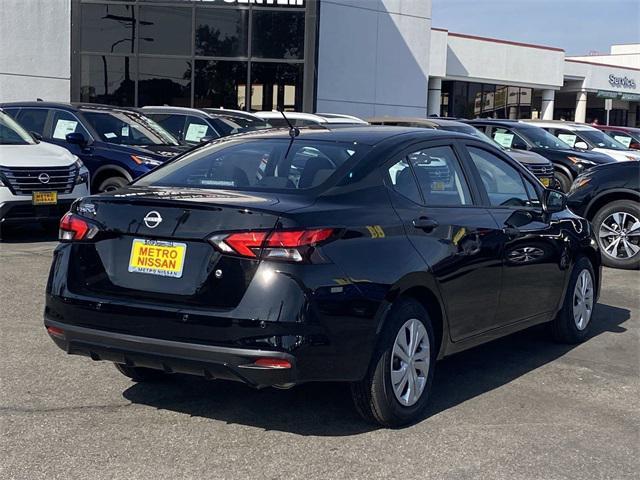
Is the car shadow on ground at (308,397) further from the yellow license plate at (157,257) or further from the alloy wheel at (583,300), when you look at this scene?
the yellow license plate at (157,257)

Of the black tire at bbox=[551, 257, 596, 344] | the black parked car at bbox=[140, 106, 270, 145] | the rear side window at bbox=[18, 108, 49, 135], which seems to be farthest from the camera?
the black parked car at bbox=[140, 106, 270, 145]

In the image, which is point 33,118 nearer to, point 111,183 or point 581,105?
point 111,183

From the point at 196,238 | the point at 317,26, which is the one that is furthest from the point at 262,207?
the point at 317,26

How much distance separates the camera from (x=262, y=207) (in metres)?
4.19

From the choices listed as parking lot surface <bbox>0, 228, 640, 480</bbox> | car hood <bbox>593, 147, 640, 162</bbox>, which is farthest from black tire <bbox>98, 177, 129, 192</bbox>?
car hood <bbox>593, 147, 640, 162</bbox>

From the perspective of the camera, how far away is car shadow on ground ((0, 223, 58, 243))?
10781 millimetres

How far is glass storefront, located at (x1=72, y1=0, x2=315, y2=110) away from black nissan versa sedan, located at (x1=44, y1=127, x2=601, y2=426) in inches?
718

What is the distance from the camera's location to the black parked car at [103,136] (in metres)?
11.8

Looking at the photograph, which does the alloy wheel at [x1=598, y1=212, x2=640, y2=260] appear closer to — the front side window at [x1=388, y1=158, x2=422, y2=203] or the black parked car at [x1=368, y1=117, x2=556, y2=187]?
the black parked car at [x1=368, y1=117, x2=556, y2=187]

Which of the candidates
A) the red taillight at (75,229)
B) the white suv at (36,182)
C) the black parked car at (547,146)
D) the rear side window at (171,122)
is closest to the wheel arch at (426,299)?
the red taillight at (75,229)

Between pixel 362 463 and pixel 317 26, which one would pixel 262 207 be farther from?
pixel 317 26

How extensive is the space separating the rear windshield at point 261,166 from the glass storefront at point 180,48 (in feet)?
60.3

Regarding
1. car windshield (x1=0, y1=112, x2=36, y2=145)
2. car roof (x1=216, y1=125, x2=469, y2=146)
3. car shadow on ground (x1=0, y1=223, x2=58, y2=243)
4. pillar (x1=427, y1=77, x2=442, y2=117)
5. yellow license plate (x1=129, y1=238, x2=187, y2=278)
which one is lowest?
car shadow on ground (x1=0, y1=223, x2=58, y2=243)

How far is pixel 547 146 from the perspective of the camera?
1720 centimetres
